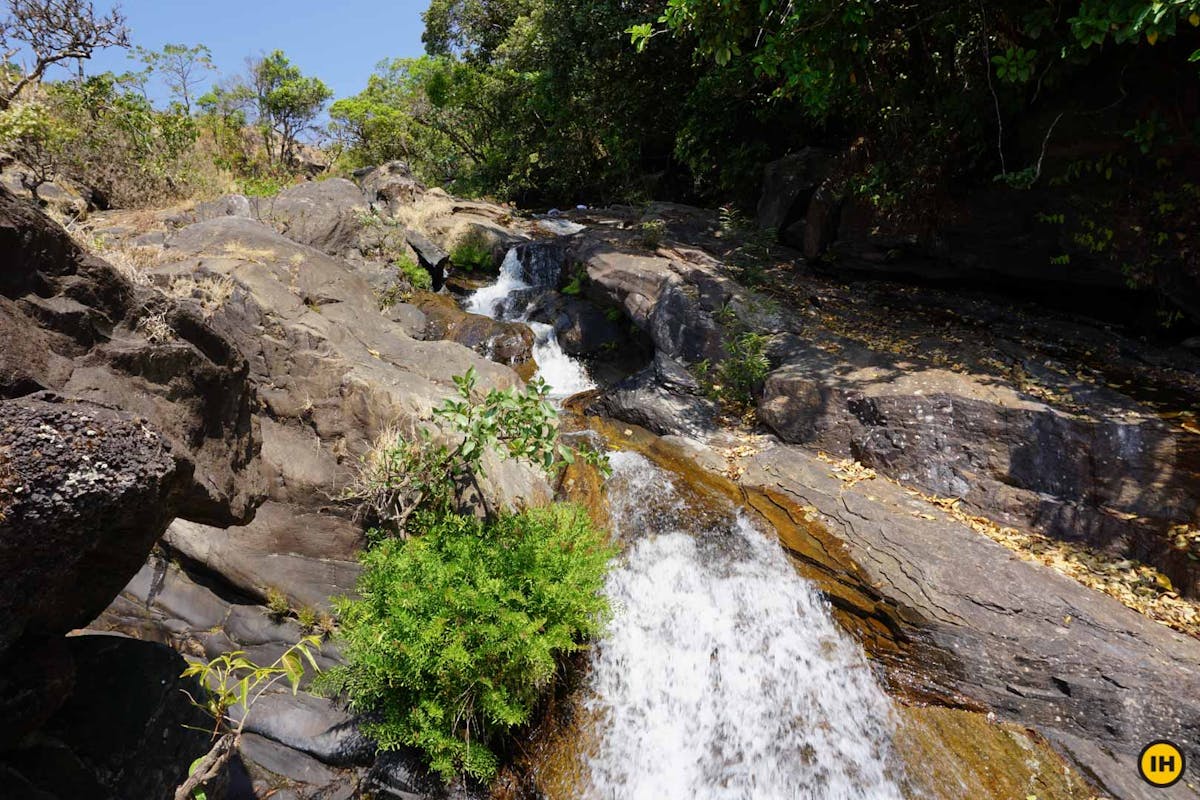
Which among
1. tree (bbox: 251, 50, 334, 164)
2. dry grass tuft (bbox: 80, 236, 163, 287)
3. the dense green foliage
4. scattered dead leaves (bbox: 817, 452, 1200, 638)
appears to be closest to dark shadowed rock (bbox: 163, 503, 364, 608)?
the dense green foliage

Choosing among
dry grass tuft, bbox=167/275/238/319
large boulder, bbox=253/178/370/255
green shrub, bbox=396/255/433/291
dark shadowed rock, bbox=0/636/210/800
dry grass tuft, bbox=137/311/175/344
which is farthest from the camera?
green shrub, bbox=396/255/433/291

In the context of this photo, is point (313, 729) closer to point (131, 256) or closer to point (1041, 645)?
point (131, 256)

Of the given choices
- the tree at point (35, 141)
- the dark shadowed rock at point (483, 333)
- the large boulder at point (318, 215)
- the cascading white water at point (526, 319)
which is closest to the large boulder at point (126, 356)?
the cascading white water at point (526, 319)

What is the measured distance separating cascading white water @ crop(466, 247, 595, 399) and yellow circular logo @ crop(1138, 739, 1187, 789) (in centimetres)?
791

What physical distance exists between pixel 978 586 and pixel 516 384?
5.67 metres

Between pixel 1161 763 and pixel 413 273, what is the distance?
1248 cm

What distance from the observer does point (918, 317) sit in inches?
379

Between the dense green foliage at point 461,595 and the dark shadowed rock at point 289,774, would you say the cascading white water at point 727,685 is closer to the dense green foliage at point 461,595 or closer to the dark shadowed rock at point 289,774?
the dense green foliage at point 461,595

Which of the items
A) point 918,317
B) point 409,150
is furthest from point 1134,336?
point 409,150

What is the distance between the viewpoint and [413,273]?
39.4ft

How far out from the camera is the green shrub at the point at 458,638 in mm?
4340

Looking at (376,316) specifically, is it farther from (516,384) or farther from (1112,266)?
(1112,266)

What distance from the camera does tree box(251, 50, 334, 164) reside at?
879 inches

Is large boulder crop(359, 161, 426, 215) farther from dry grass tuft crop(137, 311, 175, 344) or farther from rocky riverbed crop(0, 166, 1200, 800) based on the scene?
dry grass tuft crop(137, 311, 175, 344)
